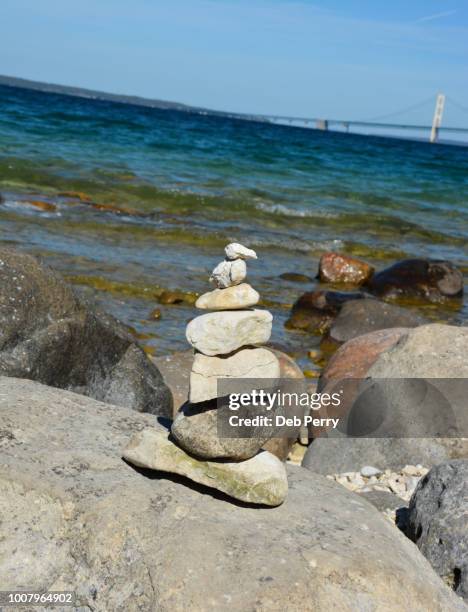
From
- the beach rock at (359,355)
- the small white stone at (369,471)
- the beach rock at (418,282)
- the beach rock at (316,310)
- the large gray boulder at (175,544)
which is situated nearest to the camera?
the large gray boulder at (175,544)

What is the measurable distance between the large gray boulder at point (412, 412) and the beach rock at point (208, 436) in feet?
7.86

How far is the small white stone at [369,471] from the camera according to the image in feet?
19.3

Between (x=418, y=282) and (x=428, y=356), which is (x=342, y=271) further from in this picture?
(x=428, y=356)

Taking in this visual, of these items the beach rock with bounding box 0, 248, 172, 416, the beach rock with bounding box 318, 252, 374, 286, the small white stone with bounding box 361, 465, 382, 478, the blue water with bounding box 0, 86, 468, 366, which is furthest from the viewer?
the beach rock with bounding box 318, 252, 374, 286

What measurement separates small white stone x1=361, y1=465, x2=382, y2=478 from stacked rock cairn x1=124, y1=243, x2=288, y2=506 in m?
2.12

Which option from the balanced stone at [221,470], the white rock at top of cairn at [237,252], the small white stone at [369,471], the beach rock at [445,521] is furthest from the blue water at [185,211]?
the white rock at top of cairn at [237,252]

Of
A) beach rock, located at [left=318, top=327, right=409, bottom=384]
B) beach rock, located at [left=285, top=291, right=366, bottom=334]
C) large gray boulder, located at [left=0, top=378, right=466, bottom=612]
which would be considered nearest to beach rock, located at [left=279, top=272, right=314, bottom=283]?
beach rock, located at [left=285, top=291, right=366, bottom=334]

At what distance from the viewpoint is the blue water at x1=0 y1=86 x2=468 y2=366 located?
11.9m

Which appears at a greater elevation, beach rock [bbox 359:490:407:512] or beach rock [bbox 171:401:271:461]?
beach rock [bbox 171:401:271:461]

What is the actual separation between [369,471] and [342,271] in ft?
24.7

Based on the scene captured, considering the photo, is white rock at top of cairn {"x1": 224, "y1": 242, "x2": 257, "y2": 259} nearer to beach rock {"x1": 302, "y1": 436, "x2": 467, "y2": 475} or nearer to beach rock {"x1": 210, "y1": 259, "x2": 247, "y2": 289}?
beach rock {"x1": 210, "y1": 259, "x2": 247, "y2": 289}

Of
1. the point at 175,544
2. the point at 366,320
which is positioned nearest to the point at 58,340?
the point at 175,544

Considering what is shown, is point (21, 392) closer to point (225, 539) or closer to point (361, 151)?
point (225, 539)

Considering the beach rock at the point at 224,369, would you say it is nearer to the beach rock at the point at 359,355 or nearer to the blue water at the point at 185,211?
the beach rock at the point at 359,355
